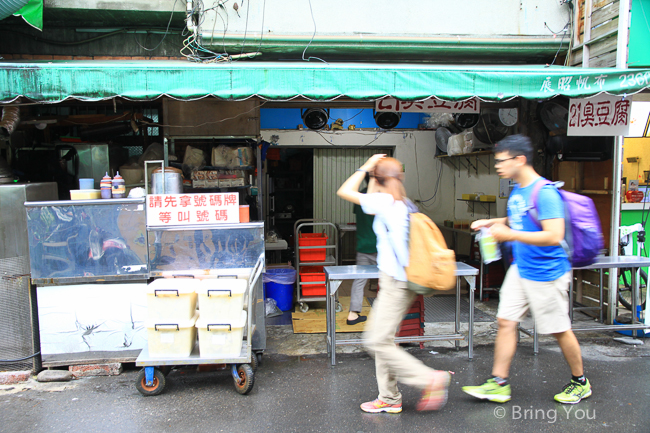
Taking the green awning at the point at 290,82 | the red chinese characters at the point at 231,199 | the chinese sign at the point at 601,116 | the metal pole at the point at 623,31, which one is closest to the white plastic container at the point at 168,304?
the red chinese characters at the point at 231,199

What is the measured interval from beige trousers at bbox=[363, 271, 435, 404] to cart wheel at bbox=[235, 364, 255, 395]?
1.21 metres

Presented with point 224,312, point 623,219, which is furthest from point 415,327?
point 623,219

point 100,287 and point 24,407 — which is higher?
point 100,287

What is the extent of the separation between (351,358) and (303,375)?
67 cm

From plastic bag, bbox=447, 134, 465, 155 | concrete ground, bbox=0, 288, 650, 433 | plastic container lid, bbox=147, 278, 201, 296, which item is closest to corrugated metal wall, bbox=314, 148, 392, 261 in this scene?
plastic bag, bbox=447, 134, 465, 155

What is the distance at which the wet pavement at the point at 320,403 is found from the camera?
3.52 metres

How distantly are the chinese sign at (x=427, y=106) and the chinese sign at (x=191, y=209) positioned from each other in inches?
99.9

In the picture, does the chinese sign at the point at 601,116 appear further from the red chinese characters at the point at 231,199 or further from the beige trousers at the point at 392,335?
the red chinese characters at the point at 231,199

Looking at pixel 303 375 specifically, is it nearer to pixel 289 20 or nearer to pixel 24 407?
pixel 24 407

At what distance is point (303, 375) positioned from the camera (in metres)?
4.49

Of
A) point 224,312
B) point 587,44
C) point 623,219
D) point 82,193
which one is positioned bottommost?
point 224,312

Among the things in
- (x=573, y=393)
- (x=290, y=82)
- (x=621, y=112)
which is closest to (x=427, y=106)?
(x=290, y=82)

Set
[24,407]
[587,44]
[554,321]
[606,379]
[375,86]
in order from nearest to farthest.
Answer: [554,321]
[24,407]
[606,379]
[375,86]
[587,44]

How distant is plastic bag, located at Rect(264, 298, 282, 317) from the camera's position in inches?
253
